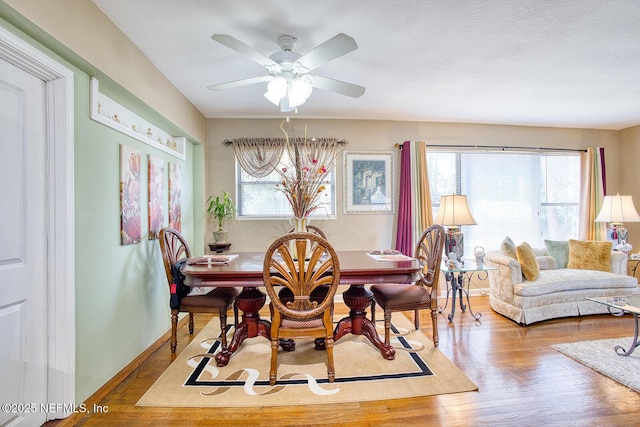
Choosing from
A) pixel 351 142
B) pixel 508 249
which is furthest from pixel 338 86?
pixel 508 249

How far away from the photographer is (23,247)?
5.24 ft

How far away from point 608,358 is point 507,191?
261 cm

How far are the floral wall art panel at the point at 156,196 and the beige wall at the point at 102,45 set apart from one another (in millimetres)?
472

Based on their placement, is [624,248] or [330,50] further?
[624,248]

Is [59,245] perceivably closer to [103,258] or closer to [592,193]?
[103,258]

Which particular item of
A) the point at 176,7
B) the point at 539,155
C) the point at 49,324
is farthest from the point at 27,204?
the point at 539,155

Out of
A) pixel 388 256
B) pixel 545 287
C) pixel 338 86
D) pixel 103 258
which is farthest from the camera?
pixel 545 287

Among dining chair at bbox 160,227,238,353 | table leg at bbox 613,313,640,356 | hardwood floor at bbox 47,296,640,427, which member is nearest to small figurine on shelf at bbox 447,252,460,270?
hardwood floor at bbox 47,296,640,427

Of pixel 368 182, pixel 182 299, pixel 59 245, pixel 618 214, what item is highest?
pixel 368 182

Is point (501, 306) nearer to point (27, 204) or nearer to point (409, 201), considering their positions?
Answer: point (409, 201)

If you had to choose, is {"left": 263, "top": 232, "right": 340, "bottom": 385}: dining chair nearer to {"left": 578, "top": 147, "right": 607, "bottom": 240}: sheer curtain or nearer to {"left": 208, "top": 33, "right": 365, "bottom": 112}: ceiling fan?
{"left": 208, "top": 33, "right": 365, "bottom": 112}: ceiling fan

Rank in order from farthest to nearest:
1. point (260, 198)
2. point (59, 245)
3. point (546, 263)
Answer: point (260, 198)
point (546, 263)
point (59, 245)

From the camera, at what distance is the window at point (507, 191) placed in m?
4.52

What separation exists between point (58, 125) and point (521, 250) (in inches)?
163
